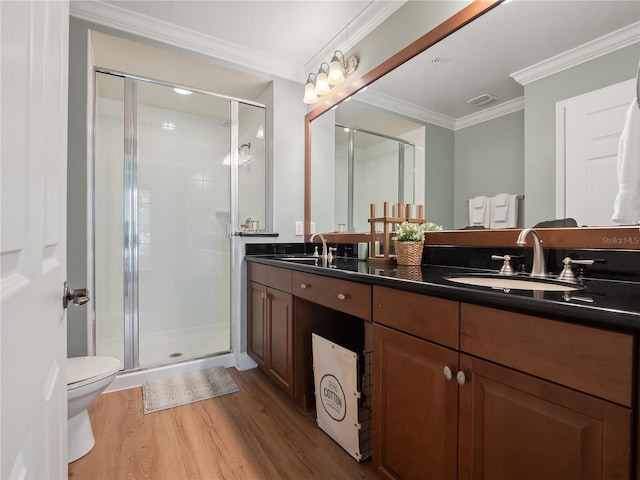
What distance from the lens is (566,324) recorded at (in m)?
0.69

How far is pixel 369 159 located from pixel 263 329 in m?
1.38

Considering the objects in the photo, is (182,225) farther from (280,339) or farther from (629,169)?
(629,169)

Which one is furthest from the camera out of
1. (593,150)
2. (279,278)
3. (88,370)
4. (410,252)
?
(279,278)

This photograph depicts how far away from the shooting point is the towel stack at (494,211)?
142 cm

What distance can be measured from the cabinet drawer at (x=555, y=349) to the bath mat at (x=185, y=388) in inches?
69.3

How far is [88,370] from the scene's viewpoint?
1544 millimetres

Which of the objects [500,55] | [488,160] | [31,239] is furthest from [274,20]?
[31,239]

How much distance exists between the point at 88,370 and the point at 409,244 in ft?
5.56

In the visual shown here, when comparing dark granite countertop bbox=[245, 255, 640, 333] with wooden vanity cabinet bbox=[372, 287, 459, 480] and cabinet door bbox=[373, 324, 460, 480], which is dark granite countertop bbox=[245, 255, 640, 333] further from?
cabinet door bbox=[373, 324, 460, 480]

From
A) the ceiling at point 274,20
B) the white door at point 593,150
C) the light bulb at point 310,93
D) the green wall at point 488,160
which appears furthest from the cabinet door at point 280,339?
the ceiling at point 274,20

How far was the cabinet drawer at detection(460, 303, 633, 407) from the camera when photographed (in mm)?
620

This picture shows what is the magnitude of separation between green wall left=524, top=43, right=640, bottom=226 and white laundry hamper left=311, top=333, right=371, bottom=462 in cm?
97

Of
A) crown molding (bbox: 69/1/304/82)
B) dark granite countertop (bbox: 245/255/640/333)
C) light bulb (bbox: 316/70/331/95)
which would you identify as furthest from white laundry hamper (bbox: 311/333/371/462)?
crown molding (bbox: 69/1/304/82)

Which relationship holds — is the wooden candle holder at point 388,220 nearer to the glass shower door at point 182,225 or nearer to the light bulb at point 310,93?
the light bulb at point 310,93
